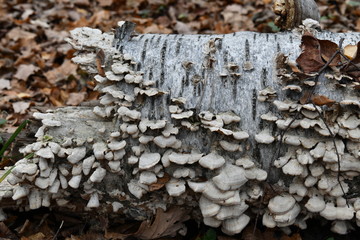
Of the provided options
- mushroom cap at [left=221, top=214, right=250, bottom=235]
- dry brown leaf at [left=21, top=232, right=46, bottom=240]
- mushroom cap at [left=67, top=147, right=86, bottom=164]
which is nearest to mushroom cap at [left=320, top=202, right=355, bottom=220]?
mushroom cap at [left=221, top=214, right=250, bottom=235]

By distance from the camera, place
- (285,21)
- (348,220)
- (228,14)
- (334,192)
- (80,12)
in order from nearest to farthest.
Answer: (334,192) → (348,220) → (285,21) → (228,14) → (80,12)

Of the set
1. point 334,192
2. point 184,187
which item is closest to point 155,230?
point 184,187

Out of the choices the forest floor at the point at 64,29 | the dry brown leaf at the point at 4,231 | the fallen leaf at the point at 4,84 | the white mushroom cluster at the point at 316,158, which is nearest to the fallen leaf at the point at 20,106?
the forest floor at the point at 64,29

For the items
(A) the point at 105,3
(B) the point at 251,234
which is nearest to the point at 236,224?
(B) the point at 251,234

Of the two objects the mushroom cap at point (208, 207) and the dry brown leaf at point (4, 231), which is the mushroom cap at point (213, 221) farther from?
the dry brown leaf at point (4, 231)

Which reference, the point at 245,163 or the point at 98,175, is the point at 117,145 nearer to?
the point at 98,175

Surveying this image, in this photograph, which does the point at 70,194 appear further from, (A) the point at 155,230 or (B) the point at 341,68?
(B) the point at 341,68
